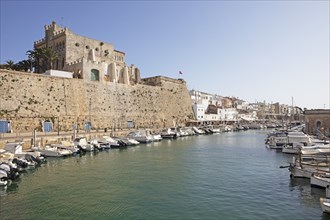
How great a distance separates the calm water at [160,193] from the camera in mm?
10062

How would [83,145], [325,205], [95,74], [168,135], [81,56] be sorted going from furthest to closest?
[81,56] → [168,135] → [95,74] → [83,145] → [325,205]

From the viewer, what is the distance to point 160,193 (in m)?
12.6

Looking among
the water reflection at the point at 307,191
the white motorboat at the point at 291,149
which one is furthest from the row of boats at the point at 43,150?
the white motorboat at the point at 291,149

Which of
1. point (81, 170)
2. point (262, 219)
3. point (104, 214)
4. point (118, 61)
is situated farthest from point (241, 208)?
point (118, 61)

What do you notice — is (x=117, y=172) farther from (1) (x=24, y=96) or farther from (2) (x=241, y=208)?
(1) (x=24, y=96)

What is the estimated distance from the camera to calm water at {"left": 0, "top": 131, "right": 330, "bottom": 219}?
33.0 ft

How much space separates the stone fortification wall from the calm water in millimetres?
13196

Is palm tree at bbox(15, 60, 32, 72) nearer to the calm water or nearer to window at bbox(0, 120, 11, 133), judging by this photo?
window at bbox(0, 120, 11, 133)

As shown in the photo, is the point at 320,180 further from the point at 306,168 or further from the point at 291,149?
the point at 291,149

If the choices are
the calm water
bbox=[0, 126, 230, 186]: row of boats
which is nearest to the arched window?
bbox=[0, 126, 230, 186]: row of boats

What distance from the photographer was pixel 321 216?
378 inches

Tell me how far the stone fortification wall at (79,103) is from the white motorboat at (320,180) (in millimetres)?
27466

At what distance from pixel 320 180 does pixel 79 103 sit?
101 feet

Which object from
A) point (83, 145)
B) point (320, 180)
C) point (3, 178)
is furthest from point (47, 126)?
point (320, 180)
